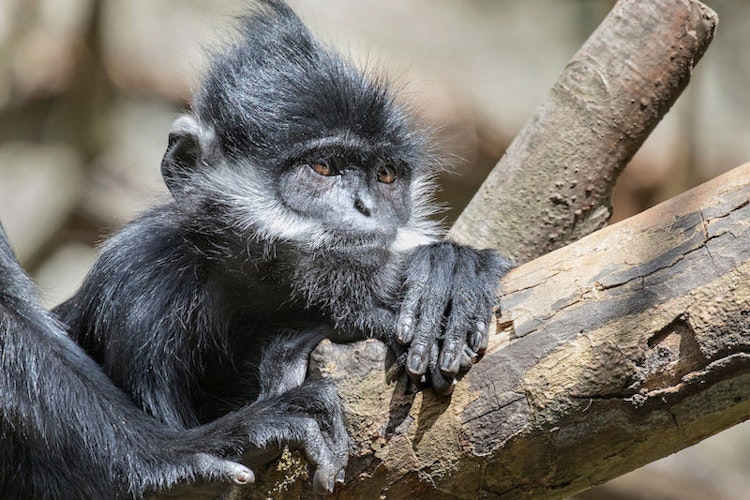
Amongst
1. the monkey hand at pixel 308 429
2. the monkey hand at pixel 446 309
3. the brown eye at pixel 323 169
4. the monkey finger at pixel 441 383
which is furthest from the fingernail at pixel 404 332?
the brown eye at pixel 323 169

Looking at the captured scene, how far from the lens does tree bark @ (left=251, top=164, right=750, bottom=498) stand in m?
2.39

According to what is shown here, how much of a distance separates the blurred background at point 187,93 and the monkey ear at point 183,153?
4.04 m

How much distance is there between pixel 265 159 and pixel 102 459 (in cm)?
122

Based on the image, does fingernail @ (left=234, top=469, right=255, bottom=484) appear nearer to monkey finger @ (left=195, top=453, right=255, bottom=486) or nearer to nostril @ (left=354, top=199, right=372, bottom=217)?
monkey finger @ (left=195, top=453, right=255, bottom=486)

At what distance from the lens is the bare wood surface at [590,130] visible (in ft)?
13.0

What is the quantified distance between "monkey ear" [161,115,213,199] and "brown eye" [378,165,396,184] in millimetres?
709

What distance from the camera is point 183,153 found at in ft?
11.5

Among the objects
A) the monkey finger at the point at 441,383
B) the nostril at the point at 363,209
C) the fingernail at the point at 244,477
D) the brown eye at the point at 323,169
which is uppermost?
the brown eye at the point at 323,169

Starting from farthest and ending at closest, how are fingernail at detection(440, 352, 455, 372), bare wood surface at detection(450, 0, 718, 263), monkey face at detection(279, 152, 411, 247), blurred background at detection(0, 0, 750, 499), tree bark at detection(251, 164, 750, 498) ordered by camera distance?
blurred background at detection(0, 0, 750, 499) → bare wood surface at detection(450, 0, 718, 263) → monkey face at detection(279, 152, 411, 247) → fingernail at detection(440, 352, 455, 372) → tree bark at detection(251, 164, 750, 498)

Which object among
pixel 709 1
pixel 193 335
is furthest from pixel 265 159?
pixel 709 1

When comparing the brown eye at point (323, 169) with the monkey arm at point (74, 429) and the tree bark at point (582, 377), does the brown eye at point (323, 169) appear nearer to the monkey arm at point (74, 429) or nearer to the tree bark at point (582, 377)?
the tree bark at point (582, 377)

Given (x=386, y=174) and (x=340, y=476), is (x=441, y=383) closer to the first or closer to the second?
(x=340, y=476)

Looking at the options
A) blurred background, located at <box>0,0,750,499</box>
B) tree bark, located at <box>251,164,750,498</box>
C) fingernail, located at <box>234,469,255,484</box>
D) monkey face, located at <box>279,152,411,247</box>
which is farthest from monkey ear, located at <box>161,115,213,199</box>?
blurred background, located at <box>0,0,750,499</box>

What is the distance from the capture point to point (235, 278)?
3270 mm
